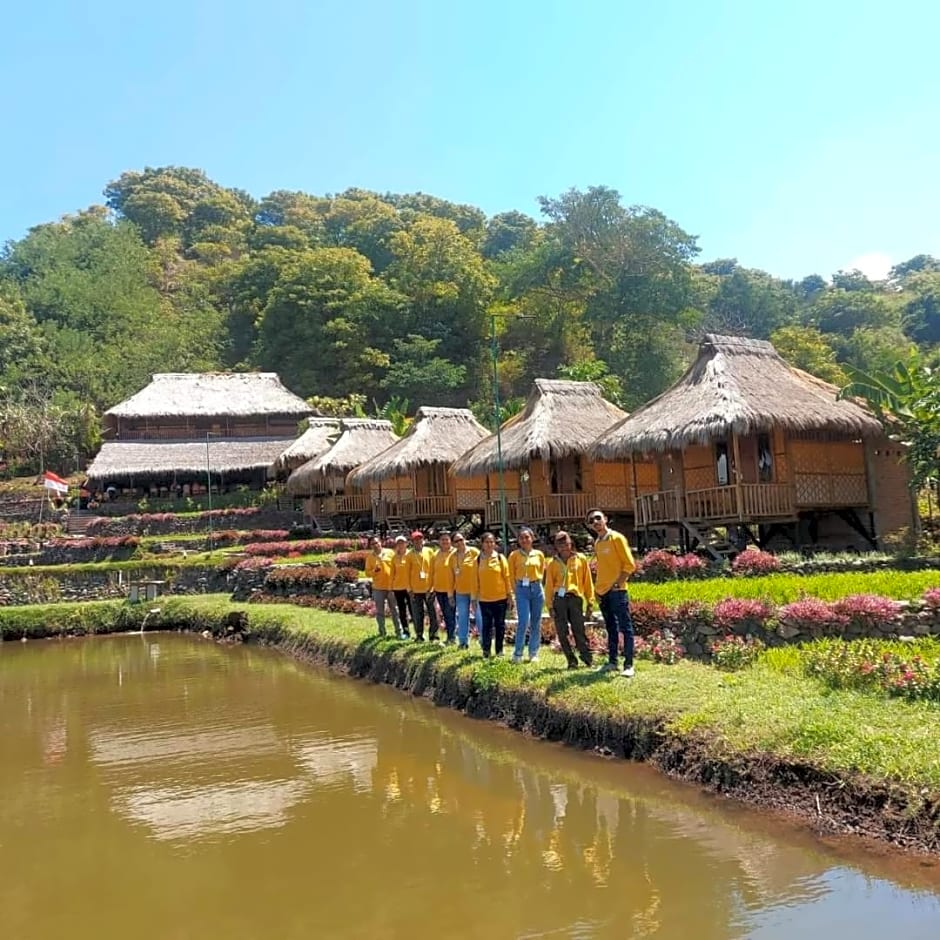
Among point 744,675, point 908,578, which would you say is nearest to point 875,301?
point 908,578

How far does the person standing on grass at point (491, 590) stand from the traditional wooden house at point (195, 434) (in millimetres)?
27703

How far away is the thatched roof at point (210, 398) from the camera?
127 feet

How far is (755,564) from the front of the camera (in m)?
13.7

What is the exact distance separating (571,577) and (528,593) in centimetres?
69

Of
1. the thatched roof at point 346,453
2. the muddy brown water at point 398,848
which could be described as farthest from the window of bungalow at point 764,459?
the thatched roof at point 346,453

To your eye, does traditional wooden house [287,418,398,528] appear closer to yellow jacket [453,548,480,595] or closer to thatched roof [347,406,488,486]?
thatched roof [347,406,488,486]

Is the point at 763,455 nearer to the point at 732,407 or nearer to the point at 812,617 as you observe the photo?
the point at 732,407

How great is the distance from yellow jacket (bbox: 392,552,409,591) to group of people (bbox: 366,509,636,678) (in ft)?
0.05

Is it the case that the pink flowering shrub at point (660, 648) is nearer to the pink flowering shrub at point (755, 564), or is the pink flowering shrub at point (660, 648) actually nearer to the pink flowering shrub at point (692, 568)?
the pink flowering shrub at point (755, 564)

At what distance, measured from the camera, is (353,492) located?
3122 cm

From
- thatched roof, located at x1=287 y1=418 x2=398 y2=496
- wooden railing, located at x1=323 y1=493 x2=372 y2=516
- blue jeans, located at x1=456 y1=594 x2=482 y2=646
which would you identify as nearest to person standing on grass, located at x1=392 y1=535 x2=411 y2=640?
blue jeans, located at x1=456 y1=594 x2=482 y2=646

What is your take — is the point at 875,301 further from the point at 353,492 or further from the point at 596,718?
the point at 596,718

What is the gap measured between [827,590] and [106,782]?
8.01 metres

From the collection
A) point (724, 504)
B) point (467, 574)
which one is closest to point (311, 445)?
point (724, 504)
